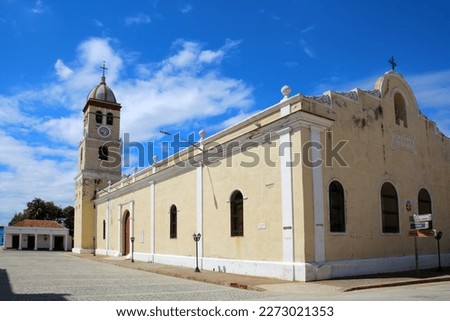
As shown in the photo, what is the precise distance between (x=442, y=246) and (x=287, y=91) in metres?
11.0

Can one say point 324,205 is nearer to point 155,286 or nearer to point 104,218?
point 155,286

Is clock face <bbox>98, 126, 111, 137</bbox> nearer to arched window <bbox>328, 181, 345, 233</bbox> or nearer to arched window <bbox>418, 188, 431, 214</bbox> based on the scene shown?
arched window <bbox>418, 188, 431, 214</bbox>

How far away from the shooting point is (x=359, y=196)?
16.2 m

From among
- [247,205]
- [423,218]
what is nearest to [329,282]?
[423,218]

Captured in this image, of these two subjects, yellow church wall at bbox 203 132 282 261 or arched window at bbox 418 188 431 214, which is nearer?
yellow church wall at bbox 203 132 282 261

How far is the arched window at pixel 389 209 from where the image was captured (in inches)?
679

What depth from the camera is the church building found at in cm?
1465

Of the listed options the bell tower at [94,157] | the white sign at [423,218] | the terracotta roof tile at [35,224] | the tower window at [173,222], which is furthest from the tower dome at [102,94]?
the white sign at [423,218]

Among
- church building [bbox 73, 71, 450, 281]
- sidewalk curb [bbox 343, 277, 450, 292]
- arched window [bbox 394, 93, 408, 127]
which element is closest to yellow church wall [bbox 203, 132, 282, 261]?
church building [bbox 73, 71, 450, 281]

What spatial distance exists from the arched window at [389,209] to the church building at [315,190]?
0.14 ft

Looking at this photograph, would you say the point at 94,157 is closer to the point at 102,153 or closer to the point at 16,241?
the point at 102,153

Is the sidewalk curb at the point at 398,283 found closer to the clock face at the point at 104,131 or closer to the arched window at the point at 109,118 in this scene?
the clock face at the point at 104,131

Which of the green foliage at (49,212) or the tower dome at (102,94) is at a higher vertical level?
the tower dome at (102,94)

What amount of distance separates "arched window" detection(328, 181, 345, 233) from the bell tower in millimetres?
28323
